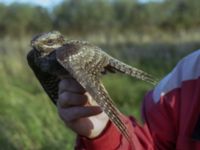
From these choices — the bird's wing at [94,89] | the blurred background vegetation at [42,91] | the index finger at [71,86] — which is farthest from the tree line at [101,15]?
the bird's wing at [94,89]

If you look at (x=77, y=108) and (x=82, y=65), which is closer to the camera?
(x=82, y=65)

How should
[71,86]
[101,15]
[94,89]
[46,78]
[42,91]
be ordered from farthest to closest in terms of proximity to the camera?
[101,15], [42,91], [46,78], [71,86], [94,89]

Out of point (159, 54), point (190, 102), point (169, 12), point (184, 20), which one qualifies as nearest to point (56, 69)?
point (190, 102)

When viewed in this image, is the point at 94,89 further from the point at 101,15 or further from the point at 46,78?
the point at 101,15

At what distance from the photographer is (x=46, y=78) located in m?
2.65

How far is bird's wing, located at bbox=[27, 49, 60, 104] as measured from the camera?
258 centimetres

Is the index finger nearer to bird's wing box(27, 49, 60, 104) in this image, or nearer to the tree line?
bird's wing box(27, 49, 60, 104)

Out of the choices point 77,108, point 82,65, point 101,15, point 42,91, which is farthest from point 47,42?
point 101,15

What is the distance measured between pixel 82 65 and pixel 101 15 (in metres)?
41.3

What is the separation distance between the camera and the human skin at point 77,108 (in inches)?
96.3

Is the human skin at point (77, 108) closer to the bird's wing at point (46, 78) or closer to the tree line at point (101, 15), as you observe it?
the bird's wing at point (46, 78)

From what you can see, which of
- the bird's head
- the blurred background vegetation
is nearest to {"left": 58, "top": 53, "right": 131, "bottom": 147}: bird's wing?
the bird's head

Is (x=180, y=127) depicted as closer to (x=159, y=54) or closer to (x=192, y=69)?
(x=192, y=69)

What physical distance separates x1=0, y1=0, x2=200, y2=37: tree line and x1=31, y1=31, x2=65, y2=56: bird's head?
3489 centimetres
